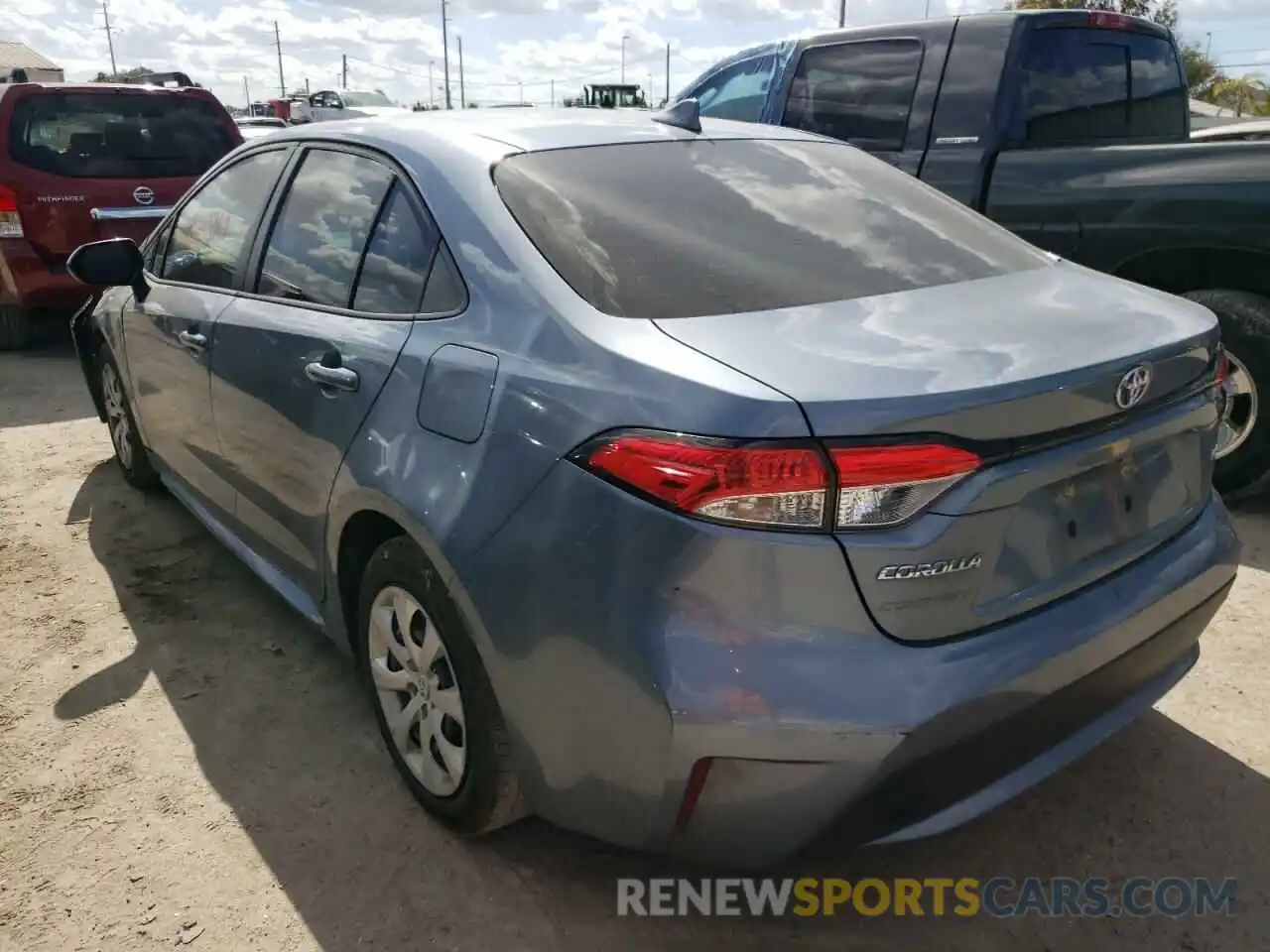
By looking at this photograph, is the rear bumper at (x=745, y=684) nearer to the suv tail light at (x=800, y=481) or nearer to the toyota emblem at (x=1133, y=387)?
the suv tail light at (x=800, y=481)

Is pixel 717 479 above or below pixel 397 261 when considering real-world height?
below

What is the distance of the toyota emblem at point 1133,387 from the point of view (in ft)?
6.33

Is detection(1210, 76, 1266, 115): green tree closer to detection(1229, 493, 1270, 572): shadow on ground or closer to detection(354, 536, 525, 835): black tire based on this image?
detection(1229, 493, 1270, 572): shadow on ground

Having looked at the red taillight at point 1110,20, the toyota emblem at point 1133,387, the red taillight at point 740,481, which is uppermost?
the red taillight at point 1110,20

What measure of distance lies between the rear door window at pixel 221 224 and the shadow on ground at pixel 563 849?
4.20 ft

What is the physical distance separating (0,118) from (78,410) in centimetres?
228

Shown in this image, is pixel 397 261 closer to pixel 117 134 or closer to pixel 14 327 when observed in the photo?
pixel 117 134

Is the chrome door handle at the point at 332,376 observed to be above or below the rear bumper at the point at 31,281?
above

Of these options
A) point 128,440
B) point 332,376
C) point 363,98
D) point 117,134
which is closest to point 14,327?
point 117,134

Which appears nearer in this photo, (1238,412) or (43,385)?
(1238,412)

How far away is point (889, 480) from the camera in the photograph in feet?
5.51

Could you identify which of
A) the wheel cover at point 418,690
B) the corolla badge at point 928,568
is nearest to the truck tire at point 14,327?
the wheel cover at point 418,690

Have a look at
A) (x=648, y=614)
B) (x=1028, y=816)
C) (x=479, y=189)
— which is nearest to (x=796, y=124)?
(x=479, y=189)

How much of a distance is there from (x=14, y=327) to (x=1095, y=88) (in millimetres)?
7271
